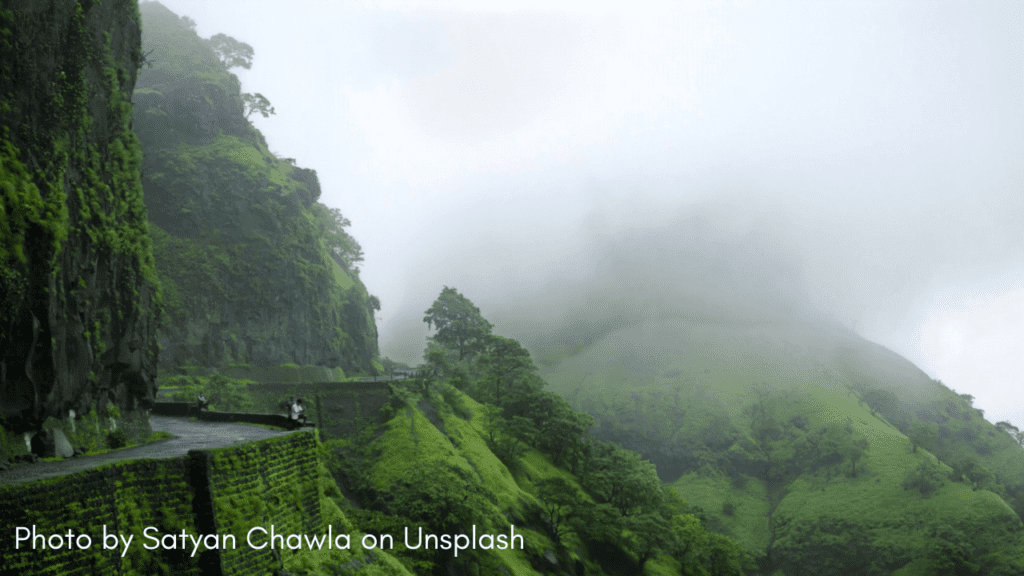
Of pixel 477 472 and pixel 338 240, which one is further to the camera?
pixel 338 240

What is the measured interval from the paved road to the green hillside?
75200 mm

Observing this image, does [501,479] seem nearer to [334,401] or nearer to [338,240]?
[334,401]

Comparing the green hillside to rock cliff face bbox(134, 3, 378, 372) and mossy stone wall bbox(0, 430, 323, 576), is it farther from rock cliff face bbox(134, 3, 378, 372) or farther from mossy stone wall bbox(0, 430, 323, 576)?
mossy stone wall bbox(0, 430, 323, 576)

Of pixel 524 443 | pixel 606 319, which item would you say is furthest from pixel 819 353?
pixel 524 443

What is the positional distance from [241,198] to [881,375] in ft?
448

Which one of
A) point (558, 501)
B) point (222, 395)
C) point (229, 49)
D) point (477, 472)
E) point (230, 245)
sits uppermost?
point (229, 49)

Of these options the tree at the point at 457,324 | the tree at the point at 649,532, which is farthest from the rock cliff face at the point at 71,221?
the tree at the point at 457,324

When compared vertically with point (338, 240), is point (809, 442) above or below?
below

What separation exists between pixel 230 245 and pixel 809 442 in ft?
296

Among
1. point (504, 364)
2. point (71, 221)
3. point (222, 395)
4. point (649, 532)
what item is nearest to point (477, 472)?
point (649, 532)

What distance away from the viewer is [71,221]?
49.1 ft

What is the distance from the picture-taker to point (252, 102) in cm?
7212

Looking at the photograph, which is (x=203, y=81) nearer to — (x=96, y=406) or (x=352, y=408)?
(x=352, y=408)

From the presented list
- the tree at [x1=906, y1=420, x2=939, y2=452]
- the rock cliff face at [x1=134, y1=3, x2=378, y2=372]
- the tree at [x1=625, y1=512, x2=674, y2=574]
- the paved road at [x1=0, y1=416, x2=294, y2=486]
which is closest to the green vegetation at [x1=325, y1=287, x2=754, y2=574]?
Answer: the tree at [x1=625, y1=512, x2=674, y2=574]
